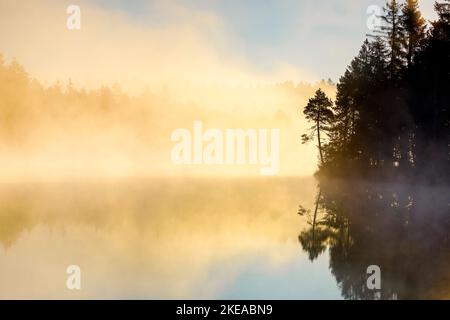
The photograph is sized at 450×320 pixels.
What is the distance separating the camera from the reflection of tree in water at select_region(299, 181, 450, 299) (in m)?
12.6

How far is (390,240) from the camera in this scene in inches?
698

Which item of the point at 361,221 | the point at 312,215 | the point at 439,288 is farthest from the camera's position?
the point at 312,215

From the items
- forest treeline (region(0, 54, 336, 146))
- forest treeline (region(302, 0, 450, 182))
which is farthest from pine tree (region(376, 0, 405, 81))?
forest treeline (region(0, 54, 336, 146))

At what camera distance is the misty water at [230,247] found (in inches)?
505

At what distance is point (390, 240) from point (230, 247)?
6726 millimetres

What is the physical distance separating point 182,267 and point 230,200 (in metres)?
17.7

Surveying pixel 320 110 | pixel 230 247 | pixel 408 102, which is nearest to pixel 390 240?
pixel 230 247

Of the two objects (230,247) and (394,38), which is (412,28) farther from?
(230,247)

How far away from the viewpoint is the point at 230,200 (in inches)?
1286

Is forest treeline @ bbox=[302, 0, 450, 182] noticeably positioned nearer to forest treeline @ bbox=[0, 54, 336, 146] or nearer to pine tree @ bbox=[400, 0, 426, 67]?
pine tree @ bbox=[400, 0, 426, 67]

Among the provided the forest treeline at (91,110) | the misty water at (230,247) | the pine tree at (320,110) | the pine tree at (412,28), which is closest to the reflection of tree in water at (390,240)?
the misty water at (230,247)

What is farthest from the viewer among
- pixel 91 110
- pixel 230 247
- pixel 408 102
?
pixel 91 110

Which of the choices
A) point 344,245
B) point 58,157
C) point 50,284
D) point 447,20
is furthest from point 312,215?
point 58,157

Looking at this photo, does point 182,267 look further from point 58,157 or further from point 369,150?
point 58,157
